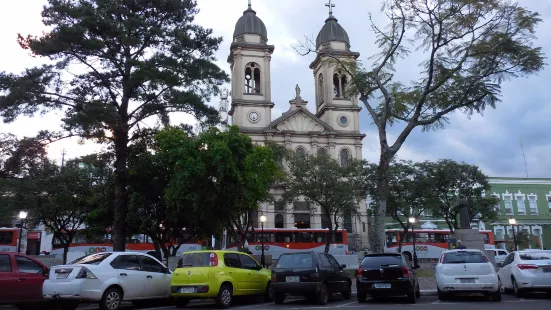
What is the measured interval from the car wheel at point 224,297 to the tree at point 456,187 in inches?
1247

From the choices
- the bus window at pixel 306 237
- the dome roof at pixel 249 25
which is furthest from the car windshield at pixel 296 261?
the dome roof at pixel 249 25

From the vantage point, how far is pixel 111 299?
11.3m

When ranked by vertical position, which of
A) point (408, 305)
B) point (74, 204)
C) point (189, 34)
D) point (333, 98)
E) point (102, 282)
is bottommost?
point (408, 305)

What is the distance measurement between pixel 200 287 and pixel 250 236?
86.9ft

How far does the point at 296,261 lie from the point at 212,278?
2459 mm

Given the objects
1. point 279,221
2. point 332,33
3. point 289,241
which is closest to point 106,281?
point 289,241

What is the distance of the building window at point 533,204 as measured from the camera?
5341 centimetres

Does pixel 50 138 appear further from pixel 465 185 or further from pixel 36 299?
pixel 465 185

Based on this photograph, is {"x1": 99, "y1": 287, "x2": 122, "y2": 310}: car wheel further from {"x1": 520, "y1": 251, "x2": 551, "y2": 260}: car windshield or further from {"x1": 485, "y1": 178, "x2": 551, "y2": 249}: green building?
{"x1": 485, "y1": 178, "x2": 551, "y2": 249}: green building

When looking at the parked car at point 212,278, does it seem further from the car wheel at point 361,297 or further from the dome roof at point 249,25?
the dome roof at point 249,25

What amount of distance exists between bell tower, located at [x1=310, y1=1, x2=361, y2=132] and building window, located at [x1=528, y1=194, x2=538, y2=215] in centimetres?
2085

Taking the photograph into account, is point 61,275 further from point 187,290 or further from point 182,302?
point 182,302

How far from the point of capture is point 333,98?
180ft

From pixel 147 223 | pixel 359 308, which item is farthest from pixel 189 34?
pixel 359 308
